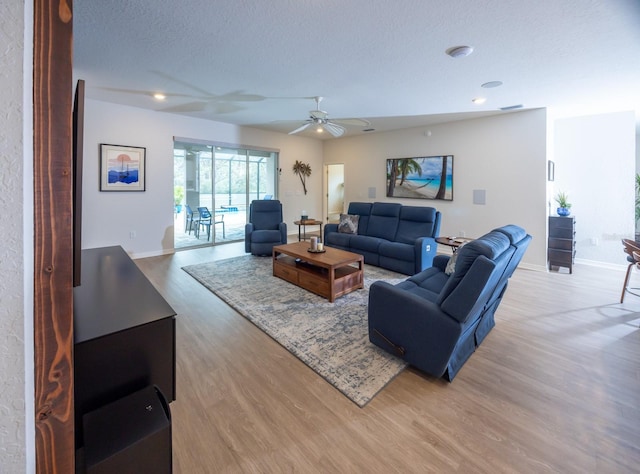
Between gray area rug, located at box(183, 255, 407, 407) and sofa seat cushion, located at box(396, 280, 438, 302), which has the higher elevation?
sofa seat cushion, located at box(396, 280, 438, 302)

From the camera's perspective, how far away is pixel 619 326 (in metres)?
2.88

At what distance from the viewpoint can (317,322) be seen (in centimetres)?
287

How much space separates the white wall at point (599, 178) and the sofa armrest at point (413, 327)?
4835mm

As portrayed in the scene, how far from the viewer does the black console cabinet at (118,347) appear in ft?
3.70

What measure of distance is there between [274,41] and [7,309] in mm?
2750

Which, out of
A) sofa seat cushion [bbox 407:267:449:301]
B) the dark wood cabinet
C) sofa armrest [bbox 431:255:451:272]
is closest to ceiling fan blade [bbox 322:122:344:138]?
sofa armrest [bbox 431:255:451:272]

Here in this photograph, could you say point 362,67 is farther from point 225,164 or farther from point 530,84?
point 225,164

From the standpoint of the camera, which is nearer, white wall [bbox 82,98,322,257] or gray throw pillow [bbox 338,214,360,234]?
white wall [bbox 82,98,322,257]

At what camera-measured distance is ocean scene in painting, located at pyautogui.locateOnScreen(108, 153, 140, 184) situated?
4.92 m

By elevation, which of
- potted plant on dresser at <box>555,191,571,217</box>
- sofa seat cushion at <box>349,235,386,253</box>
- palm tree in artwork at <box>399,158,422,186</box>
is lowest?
sofa seat cushion at <box>349,235,386,253</box>

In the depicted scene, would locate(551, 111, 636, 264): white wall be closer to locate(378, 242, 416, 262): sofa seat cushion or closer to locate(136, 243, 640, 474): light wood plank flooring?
locate(378, 242, 416, 262): sofa seat cushion

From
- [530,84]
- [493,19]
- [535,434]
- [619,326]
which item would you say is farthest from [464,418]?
[530,84]

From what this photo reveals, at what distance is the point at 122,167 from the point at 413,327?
5.24 m

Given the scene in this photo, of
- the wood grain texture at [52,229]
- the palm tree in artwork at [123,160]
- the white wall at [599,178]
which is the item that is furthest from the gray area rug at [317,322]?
the white wall at [599,178]
